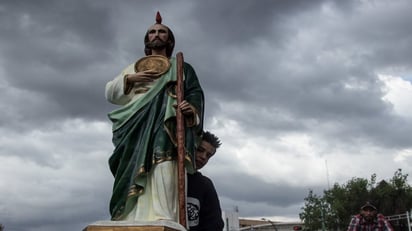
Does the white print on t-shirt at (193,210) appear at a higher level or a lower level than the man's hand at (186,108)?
lower

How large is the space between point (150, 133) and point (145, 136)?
7 cm

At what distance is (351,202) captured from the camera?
47656 mm

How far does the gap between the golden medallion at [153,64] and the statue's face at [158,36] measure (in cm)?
27

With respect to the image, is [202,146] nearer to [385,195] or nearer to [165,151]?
[165,151]

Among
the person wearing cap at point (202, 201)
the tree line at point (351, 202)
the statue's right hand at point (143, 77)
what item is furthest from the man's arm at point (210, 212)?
the tree line at point (351, 202)


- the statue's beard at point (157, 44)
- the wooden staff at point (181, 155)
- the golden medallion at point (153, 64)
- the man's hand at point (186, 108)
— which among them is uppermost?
the statue's beard at point (157, 44)

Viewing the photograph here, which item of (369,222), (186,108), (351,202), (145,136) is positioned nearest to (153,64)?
(186,108)

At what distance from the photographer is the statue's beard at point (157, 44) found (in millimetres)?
7454

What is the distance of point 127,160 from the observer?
258 inches

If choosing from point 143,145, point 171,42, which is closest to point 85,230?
point 143,145

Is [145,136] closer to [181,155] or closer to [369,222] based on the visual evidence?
[181,155]

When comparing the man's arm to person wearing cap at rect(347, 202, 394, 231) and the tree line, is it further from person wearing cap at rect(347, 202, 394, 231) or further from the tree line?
the tree line

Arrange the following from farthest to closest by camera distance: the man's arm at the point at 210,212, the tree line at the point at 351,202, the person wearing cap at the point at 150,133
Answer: the tree line at the point at 351,202 → the man's arm at the point at 210,212 → the person wearing cap at the point at 150,133

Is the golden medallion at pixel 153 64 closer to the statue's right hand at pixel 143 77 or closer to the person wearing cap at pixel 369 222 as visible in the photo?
the statue's right hand at pixel 143 77
